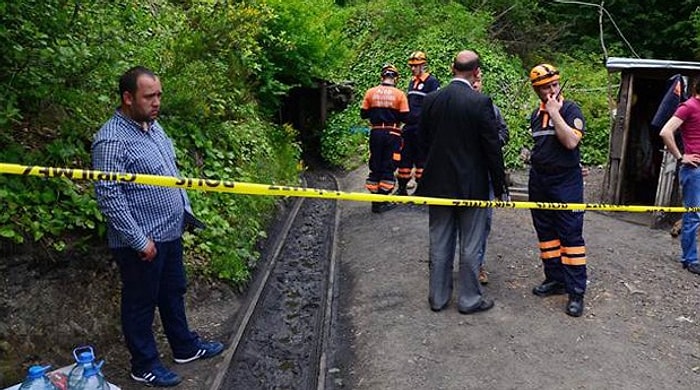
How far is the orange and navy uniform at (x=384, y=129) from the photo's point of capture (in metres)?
8.30

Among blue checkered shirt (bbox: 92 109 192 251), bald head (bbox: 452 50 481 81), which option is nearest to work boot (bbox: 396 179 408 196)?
bald head (bbox: 452 50 481 81)

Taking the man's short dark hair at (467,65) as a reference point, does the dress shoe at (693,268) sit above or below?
below

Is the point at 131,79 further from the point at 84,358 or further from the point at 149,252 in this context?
the point at 84,358

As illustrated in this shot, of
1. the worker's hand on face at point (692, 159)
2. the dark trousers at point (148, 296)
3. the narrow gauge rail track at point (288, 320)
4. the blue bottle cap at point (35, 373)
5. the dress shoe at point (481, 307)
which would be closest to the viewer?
the blue bottle cap at point (35, 373)

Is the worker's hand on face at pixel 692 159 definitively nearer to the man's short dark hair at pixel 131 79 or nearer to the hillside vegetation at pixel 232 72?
the hillside vegetation at pixel 232 72

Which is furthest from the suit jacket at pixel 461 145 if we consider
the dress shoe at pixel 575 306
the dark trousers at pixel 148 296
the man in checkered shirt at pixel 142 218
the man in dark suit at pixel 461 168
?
the dark trousers at pixel 148 296

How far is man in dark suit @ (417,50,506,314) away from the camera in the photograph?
491 centimetres

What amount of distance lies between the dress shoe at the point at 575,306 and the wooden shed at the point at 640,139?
12.2ft

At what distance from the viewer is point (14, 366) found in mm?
3855

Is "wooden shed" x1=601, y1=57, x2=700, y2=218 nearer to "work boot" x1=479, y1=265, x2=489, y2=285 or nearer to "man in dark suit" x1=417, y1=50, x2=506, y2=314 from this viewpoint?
"work boot" x1=479, y1=265, x2=489, y2=285

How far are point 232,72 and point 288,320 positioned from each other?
514cm

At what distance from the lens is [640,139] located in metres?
9.55

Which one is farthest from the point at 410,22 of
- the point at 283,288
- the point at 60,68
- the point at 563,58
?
the point at 60,68

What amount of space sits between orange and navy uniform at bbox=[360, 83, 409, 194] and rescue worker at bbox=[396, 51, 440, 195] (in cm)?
19
